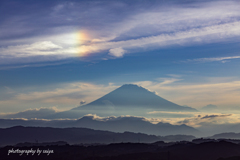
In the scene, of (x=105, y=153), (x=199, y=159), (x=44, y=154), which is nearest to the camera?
(x=199, y=159)

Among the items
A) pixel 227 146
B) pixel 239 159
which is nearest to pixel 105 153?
pixel 227 146

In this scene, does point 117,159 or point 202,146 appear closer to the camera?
point 117,159

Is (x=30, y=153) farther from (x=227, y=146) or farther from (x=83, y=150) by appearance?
(x=227, y=146)

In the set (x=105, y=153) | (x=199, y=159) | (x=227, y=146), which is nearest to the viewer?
(x=199, y=159)

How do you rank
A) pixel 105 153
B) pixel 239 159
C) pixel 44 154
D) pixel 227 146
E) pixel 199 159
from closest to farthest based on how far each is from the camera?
pixel 239 159 < pixel 199 159 < pixel 227 146 < pixel 44 154 < pixel 105 153

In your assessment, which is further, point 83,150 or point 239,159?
point 83,150

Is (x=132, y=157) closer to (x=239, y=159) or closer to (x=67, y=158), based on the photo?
(x=67, y=158)

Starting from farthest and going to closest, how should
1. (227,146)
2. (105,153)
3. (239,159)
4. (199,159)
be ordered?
1. (105,153)
2. (227,146)
3. (199,159)
4. (239,159)

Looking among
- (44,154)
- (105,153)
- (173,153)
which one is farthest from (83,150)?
(173,153)

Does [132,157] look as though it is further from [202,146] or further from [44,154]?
[44,154]
